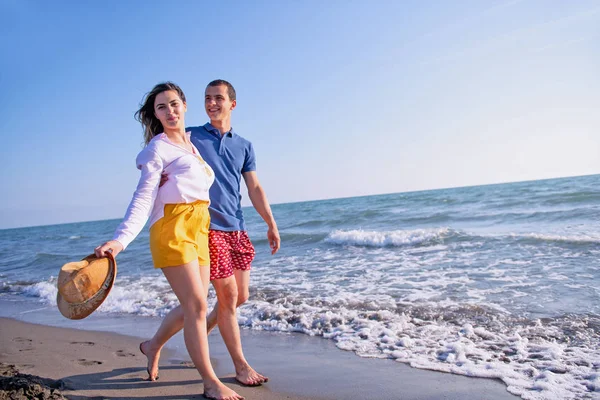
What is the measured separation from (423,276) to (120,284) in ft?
18.1

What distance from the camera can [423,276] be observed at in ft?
21.4

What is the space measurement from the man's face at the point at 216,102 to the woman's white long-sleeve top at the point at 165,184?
48 cm

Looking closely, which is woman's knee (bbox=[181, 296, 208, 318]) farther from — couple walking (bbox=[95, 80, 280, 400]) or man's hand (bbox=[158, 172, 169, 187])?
man's hand (bbox=[158, 172, 169, 187])

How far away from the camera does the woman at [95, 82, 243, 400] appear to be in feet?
7.26

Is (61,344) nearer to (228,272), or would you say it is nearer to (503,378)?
(228,272)

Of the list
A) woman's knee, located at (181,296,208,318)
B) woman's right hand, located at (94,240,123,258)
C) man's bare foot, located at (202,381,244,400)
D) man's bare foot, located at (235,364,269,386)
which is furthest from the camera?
man's bare foot, located at (235,364,269,386)

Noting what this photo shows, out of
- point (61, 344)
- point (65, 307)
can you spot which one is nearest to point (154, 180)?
point (65, 307)

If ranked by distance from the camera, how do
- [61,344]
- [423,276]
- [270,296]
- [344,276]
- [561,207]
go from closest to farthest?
[61,344]
[270,296]
[423,276]
[344,276]
[561,207]

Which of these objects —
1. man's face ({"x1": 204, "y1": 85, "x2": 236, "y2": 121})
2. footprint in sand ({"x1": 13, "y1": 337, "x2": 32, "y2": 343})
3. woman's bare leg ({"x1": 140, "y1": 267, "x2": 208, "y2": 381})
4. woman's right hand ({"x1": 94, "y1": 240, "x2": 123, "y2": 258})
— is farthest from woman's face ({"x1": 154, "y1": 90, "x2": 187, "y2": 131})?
footprint in sand ({"x1": 13, "y1": 337, "x2": 32, "y2": 343})

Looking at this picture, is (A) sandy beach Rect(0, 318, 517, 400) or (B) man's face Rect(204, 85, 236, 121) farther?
(B) man's face Rect(204, 85, 236, 121)

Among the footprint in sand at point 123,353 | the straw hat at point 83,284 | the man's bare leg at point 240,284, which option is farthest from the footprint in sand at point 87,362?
the straw hat at point 83,284

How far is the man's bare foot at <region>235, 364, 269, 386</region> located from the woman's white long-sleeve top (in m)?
1.24

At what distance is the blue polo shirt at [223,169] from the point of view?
272 centimetres

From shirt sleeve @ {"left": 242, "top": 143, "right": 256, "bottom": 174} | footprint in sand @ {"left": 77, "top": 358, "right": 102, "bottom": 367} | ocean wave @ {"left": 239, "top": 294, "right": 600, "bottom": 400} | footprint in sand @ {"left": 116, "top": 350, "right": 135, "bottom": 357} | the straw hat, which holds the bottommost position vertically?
ocean wave @ {"left": 239, "top": 294, "right": 600, "bottom": 400}
